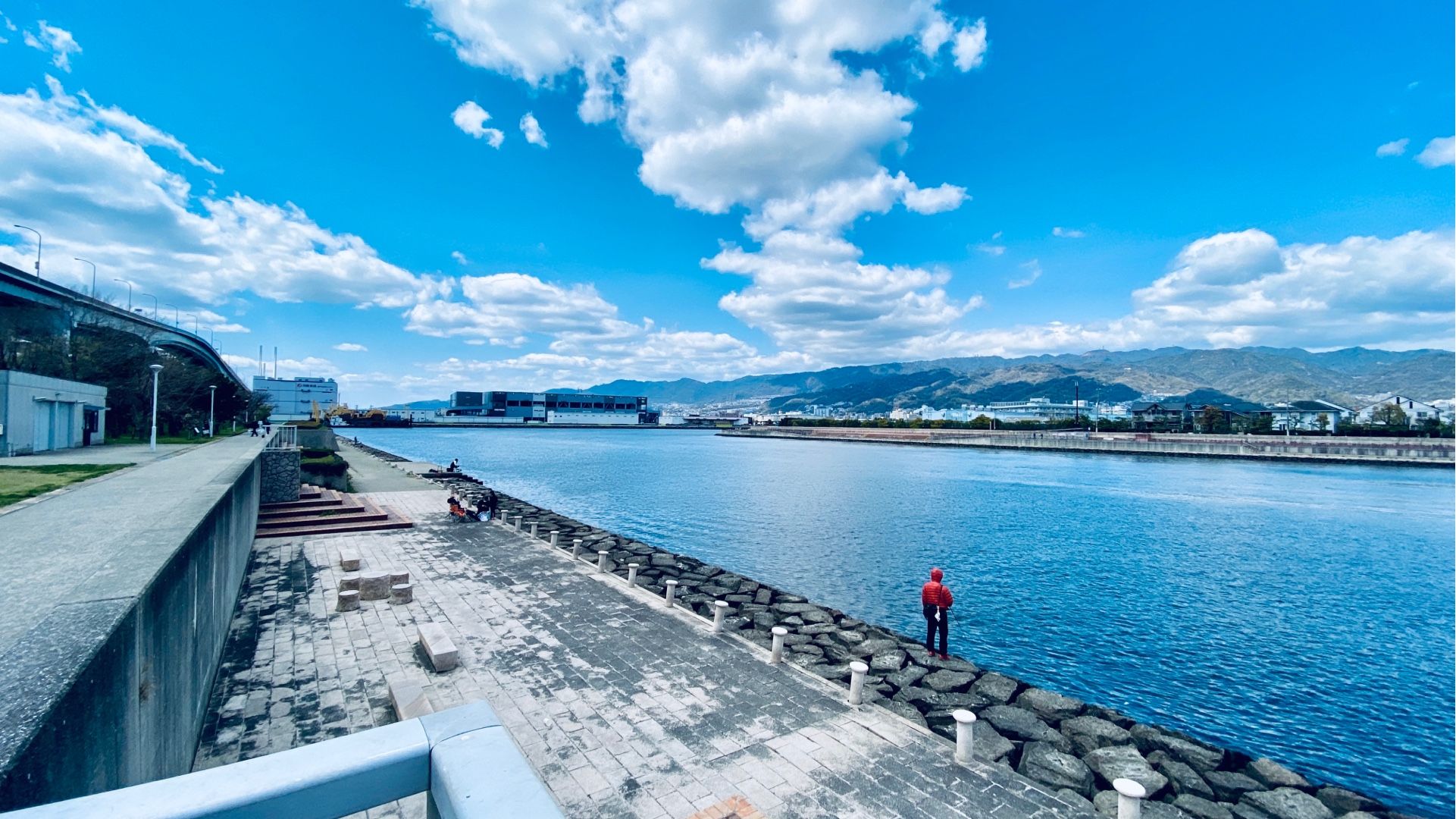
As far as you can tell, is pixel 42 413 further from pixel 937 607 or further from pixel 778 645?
pixel 937 607

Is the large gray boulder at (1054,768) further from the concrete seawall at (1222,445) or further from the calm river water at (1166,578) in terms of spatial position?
the concrete seawall at (1222,445)

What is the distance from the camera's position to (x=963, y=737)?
24.4 feet

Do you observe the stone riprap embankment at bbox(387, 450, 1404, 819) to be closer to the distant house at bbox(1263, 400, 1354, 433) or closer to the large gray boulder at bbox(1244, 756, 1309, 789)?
the large gray boulder at bbox(1244, 756, 1309, 789)

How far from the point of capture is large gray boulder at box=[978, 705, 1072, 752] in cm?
911

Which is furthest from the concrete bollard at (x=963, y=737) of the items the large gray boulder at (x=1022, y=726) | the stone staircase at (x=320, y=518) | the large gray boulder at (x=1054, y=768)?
the stone staircase at (x=320, y=518)

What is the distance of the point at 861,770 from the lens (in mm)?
7094

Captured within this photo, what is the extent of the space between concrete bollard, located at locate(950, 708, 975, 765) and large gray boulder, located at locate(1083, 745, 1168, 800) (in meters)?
2.18

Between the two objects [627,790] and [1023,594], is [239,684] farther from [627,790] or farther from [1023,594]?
[1023,594]

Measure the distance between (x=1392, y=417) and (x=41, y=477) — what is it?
134379 millimetres

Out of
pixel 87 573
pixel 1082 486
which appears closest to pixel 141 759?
pixel 87 573

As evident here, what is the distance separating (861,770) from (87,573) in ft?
25.7

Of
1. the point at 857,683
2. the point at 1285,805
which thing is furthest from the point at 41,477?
the point at 1285,805

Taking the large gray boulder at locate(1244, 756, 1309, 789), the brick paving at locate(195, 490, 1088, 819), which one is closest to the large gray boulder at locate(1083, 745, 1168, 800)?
the large gray boulder at locate(1244, 756, 1309, 789)

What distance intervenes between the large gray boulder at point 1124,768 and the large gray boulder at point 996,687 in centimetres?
178
